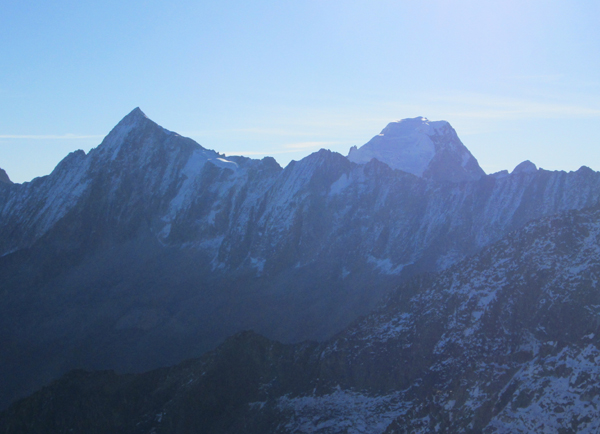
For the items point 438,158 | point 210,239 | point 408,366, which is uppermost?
point 438,158

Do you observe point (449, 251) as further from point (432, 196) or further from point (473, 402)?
point (473, 402)

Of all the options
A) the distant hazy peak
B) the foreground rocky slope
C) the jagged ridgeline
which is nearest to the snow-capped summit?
the jagged ridgeline

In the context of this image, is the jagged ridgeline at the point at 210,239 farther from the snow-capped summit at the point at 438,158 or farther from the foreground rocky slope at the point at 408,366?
the foreground rocky slope at the point at 408,366

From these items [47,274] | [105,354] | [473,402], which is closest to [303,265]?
[105,354]

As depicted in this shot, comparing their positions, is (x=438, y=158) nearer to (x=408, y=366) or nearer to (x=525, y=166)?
(x=525, y=166)

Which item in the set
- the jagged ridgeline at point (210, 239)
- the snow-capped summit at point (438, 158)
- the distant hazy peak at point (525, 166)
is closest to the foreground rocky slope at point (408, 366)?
the jagged ridgeline at point (210, 239)

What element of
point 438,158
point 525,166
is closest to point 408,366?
point 525,166
